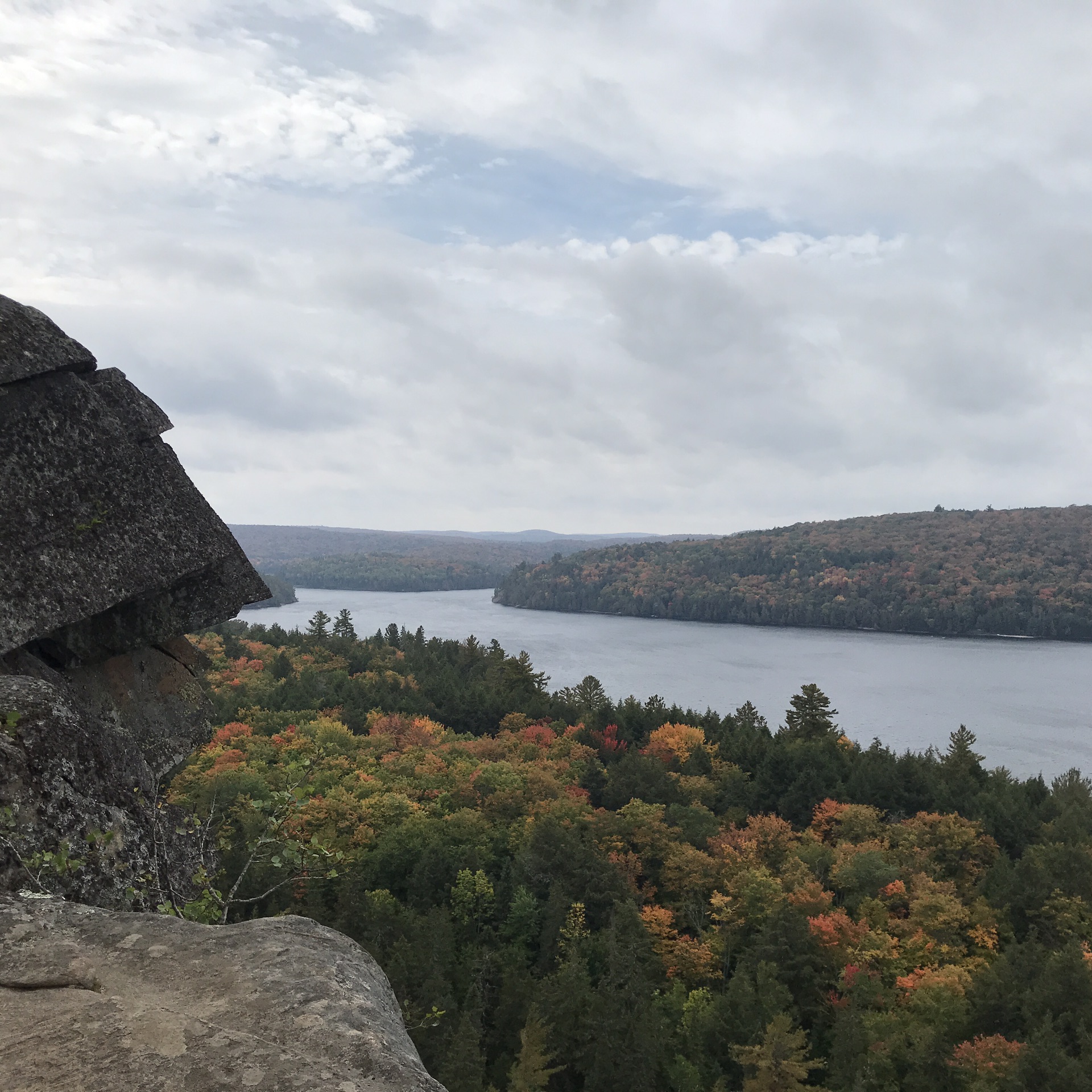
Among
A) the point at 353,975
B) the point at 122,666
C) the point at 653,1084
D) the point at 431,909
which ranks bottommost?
the point at 653,1084

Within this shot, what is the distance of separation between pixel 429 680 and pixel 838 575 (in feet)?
393

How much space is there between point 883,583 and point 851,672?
2459 inches

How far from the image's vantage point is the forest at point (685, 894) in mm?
26781

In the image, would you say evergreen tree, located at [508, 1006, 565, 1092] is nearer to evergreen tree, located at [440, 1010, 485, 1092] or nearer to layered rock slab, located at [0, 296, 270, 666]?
evergreen tree, located at [440, 1010, 485, 1092]

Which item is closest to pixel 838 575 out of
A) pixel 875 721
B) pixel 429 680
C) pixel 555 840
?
pixel 875 721

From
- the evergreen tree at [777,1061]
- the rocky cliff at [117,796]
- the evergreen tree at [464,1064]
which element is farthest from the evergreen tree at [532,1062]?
the rocky cliff at [117,796]

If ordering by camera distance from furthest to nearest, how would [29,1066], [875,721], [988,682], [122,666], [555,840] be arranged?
[988,682]
[875,721]
[555,840]
[122,666]
[29,1066]

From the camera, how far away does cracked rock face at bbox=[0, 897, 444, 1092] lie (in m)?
3.52

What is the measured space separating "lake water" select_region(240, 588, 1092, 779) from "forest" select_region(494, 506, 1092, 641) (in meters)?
5.70

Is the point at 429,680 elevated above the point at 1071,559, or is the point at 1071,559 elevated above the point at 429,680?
the point at 1071,559

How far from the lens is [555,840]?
3759cm

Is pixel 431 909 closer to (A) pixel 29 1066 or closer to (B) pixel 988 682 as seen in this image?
(A) pixel 29 1066

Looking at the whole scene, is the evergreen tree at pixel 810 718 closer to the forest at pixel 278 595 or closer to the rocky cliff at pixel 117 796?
the rocky cliff at pixel 117 796

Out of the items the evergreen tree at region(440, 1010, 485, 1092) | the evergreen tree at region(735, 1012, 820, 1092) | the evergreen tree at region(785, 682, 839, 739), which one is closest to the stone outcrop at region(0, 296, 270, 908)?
the evergreen tree at region(440, 1010, 485, 1092)
